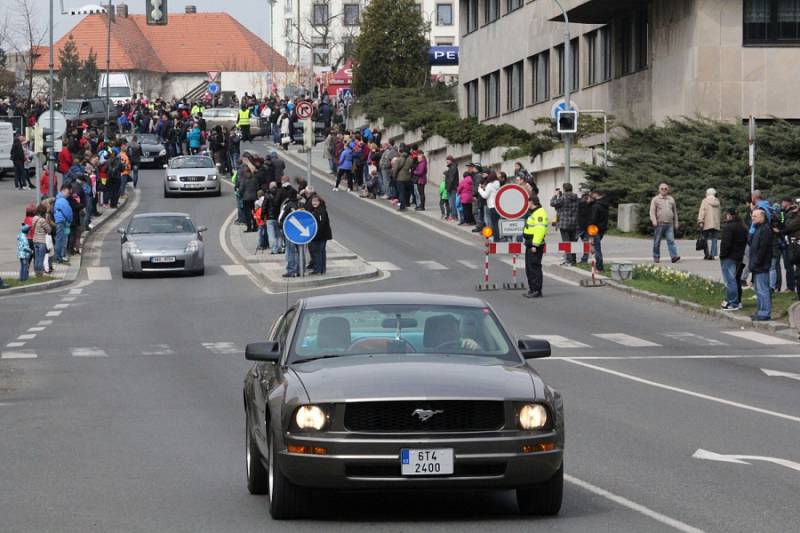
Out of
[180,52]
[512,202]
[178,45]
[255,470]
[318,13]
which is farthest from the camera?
[178,45]

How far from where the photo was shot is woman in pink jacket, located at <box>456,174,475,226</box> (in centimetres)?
4444

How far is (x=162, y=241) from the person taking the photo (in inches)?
1451

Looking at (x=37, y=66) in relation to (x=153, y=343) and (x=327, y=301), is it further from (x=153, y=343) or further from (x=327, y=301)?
(x=327, y=301)

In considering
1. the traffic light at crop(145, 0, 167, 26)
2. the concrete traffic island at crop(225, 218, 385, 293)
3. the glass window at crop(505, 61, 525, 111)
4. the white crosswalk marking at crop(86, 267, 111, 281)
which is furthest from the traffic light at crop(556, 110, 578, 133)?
the glass window at crop(505, 61, 525, 111)

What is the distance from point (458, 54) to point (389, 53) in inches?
232

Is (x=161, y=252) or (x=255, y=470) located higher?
(x=161, y=252)

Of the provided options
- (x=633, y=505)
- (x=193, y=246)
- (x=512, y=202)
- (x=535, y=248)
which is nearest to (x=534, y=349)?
(x=633, y=505)

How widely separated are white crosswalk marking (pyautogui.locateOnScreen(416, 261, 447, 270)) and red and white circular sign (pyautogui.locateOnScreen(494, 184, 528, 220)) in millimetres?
4576

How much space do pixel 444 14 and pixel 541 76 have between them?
87.5 metres

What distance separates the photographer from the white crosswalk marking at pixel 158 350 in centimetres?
2306

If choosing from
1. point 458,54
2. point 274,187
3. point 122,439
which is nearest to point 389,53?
point 458,54

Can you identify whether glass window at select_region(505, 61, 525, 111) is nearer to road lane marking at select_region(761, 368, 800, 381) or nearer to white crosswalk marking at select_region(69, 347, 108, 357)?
white crosswalk marking at select_region(69, 347, 108, 357)

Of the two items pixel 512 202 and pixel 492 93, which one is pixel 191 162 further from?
pixel 512 202

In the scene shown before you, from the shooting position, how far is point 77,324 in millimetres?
27500
